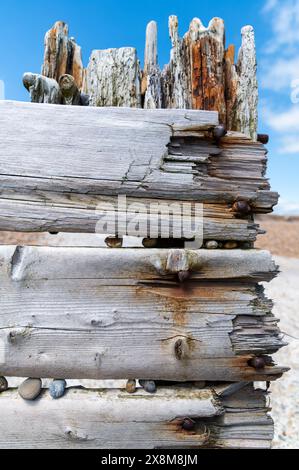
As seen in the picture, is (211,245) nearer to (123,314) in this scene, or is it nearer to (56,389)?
(123,314)

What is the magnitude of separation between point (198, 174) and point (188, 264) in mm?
492

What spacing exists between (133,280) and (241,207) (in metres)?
0.68

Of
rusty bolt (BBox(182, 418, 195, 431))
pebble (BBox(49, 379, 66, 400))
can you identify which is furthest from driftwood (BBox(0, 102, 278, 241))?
rusty bolt (BBox(182, 418, 195, 431))

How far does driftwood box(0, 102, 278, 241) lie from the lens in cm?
191

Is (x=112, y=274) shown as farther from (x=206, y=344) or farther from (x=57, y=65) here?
(x=57, y=65)

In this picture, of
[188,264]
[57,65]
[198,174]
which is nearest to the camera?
[188,264]

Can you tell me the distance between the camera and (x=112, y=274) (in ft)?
6.21

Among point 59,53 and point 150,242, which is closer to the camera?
point 150,242

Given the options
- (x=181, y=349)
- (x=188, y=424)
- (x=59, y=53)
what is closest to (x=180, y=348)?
(x=181, y=349)

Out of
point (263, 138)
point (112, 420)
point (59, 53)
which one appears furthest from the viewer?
point (59, 53)

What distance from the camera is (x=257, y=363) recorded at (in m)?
1.93
